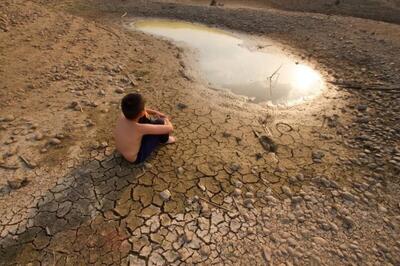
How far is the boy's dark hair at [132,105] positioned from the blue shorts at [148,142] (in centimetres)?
38

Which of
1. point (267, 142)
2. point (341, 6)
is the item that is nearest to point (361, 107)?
point (267, 142)

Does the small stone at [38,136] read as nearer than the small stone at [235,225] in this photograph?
No

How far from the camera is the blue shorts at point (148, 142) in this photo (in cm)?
394

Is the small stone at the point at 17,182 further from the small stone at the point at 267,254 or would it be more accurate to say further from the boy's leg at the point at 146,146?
the small stone at the point at 267,254

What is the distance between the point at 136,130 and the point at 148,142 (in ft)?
0.99

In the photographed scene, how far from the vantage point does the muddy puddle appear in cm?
614

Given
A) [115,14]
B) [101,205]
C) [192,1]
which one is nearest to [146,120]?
[101,205]

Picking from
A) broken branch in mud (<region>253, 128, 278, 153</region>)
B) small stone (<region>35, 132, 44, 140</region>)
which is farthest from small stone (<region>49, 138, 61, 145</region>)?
A: broken branch in mud (<region>253, 128, 278, 153</region>)

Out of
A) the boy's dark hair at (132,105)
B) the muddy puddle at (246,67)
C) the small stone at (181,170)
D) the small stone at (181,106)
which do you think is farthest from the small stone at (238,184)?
the muddy puddle at (246,67)

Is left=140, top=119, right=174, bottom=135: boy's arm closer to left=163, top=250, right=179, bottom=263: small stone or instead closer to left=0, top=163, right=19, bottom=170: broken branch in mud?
left=163, top=250, right=179, bottom=263: small stone

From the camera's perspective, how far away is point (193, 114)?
520 cm

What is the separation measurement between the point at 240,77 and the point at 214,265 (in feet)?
14.6

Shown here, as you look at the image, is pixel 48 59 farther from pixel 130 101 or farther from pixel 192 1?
pixel 192 1

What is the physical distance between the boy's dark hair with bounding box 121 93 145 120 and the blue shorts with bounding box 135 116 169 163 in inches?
15.0
